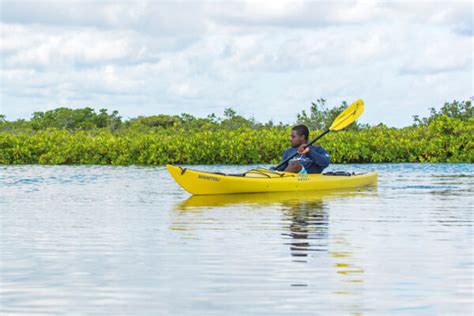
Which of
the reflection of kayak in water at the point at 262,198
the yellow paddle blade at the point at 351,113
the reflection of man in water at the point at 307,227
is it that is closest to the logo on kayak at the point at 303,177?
the reflection of kayak in water at the point at 262,198

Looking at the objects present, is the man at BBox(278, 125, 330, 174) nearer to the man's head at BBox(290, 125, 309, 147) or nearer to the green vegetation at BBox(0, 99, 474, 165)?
the man's head at BBox(290, 125, 309, 147)

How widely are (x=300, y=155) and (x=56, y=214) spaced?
4.95 metres

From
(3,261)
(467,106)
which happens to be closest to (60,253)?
(3,261)

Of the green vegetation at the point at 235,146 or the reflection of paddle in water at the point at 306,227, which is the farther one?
the green vegetation at the point at 235,146

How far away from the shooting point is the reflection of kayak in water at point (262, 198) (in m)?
12.6

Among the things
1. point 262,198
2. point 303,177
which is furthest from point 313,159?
point 262,198

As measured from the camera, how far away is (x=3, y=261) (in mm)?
6695

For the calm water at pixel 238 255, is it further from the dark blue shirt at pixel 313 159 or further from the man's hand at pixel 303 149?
the dark blue shirt at pixel 313 159

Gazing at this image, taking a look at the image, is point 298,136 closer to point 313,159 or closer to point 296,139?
point 296,139

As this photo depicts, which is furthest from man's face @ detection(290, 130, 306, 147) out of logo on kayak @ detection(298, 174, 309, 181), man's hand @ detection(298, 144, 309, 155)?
logo on kayak @ detection(298, 174, 309, 181)

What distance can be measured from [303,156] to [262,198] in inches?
58.5

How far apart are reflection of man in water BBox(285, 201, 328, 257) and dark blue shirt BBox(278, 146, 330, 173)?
1.64 meters

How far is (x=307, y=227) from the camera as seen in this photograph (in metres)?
9.10

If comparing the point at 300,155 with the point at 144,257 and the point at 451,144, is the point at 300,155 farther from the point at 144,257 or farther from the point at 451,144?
the point at 451,144
